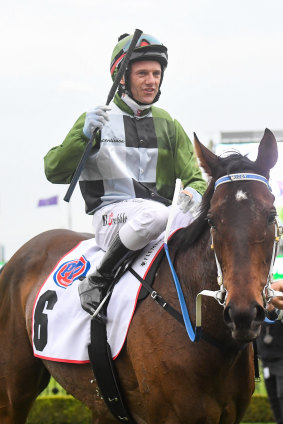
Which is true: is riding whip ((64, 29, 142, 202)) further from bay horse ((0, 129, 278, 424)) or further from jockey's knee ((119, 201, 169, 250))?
bay horse ((0, 129, 278, 424))

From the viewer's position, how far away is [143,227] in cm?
443

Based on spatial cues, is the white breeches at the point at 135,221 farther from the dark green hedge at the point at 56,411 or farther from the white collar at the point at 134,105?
the dark green hedge at the point at 56,411

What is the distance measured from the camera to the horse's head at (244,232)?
344 centimetres

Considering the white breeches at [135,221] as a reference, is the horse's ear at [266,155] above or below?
above

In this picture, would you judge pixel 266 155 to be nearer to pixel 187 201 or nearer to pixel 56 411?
pixel 187 201

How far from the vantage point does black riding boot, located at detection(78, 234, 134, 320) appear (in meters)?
4.53

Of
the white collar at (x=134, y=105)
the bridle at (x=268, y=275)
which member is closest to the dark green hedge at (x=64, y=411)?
the white collar at (x=134, y=105)

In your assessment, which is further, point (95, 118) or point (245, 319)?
point (95, 118)

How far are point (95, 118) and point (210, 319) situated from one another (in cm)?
143

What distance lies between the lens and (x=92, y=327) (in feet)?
15.5

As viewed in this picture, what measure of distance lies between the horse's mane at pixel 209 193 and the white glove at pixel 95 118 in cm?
85

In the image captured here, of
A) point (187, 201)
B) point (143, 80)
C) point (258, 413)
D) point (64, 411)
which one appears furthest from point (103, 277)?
point (258, 413)

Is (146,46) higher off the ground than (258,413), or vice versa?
(146,46)

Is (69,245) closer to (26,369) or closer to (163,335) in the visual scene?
(26,369)
